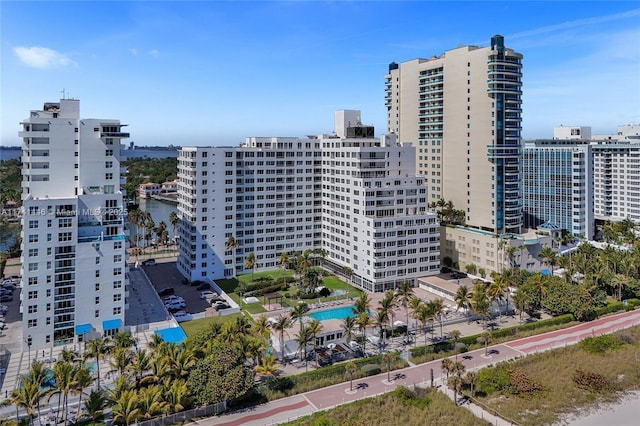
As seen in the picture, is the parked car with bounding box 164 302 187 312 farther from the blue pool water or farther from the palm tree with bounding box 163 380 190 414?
the palm tree with bounding box 163 380 190 414

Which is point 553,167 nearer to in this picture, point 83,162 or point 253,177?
point 253,177

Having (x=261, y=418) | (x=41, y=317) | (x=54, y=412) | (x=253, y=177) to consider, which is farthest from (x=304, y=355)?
(x=253, y=177)

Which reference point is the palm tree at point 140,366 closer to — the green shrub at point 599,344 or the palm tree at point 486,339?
the palm tree at point 486,339

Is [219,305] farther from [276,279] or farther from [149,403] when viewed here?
[149,403]

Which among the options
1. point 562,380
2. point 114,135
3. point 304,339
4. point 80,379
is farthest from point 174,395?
point 562,380

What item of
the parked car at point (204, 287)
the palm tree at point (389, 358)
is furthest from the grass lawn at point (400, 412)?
the parked car at point (204, 287)

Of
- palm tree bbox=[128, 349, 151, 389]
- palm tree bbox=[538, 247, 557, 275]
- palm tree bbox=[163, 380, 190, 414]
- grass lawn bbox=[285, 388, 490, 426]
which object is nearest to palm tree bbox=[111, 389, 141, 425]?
palm tree bbox=[163, 380, 190, 414]
